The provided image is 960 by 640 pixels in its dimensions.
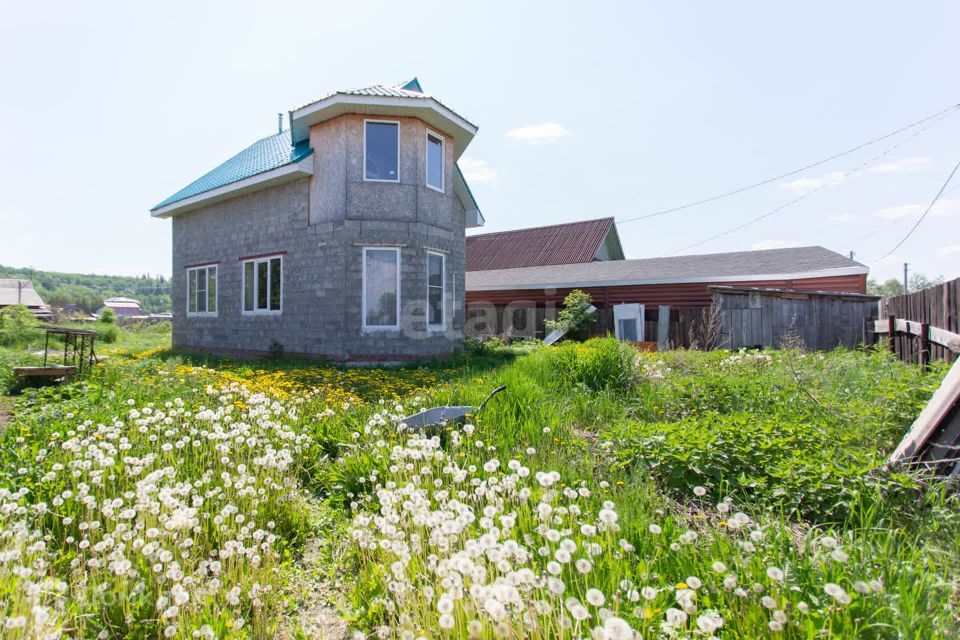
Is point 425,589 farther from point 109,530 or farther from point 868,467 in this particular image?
point 868,467

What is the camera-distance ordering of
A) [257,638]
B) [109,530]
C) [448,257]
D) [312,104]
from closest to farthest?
1. [257,638]
2. [109,530]
3. [312,104]
4. [448,257]

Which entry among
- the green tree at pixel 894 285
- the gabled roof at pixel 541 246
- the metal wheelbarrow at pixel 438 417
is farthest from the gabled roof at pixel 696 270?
the green tree at pixel 894 285

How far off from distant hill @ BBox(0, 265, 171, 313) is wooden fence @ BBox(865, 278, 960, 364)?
4635 inches

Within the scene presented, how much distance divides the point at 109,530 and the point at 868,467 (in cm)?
471

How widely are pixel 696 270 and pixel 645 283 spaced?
6.47ft

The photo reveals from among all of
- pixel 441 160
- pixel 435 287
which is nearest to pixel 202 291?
pixel 435 287

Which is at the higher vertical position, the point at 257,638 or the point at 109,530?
the point at 109,530

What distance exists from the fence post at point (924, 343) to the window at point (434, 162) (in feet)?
31.1

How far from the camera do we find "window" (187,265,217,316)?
48.8ft

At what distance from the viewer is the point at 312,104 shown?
36.3 feet

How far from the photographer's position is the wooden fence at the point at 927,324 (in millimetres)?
5508

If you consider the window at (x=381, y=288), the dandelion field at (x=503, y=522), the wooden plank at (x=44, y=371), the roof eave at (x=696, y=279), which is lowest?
the dandelion field at (x=503, y=522)

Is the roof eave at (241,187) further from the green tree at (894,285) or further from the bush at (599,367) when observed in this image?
the green tree at (894,285)

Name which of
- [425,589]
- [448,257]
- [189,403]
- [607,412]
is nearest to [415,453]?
[425,589]
